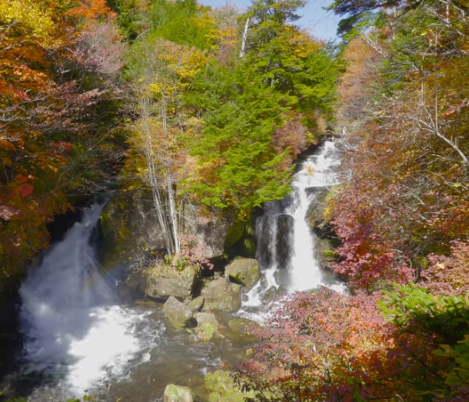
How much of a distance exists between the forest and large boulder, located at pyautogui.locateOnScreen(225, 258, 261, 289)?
189 centimetres

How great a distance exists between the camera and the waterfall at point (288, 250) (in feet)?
49.9

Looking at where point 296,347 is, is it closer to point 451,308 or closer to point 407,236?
point 451,308

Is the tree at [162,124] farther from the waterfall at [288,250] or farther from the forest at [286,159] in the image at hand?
the waterfall at [288,250]

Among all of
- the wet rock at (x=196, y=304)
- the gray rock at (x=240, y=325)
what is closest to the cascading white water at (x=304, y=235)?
the gray rock at (x=240, y=325)

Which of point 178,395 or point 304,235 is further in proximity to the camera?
point 304,235

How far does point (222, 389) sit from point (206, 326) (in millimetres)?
3508

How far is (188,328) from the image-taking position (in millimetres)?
12141

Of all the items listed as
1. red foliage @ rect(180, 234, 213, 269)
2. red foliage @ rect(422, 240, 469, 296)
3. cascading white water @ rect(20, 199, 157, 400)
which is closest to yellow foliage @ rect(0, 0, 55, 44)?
cascading white water @ rect(20, 199, 157, 400)

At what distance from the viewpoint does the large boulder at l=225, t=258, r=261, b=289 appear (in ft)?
50.1

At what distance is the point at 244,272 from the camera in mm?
15328

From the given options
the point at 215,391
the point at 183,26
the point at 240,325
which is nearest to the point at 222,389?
the point at 215,391

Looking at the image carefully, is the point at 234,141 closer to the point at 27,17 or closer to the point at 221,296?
the point at 221,296

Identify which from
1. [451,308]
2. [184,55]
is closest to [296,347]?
[451,308]

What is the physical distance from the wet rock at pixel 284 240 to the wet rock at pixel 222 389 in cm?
820
